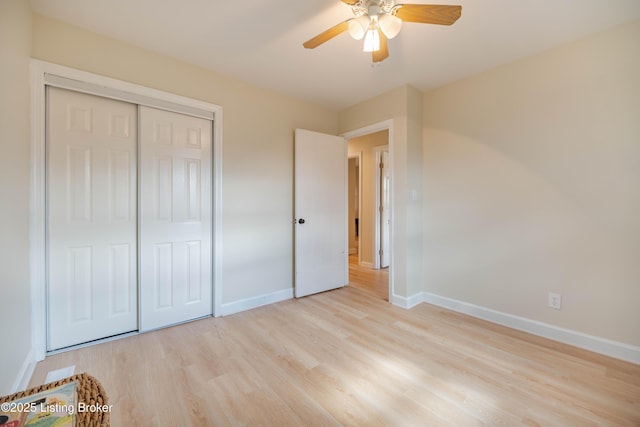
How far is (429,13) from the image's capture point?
4.87 ft

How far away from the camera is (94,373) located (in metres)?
1.80

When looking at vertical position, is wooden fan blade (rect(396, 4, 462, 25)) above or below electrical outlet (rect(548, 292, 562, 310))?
above

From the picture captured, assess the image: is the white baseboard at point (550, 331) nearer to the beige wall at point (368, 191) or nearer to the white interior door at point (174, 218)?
the beige wall at point (368, 191)

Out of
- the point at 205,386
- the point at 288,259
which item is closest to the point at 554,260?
the point at 288,259

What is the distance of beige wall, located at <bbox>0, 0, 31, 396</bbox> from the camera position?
1.39 m

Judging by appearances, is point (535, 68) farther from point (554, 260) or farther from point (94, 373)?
point (94, 373)

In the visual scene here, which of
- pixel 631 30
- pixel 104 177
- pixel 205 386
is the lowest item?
pixel 205 386

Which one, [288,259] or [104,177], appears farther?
[288,259]

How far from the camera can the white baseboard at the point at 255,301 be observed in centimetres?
279

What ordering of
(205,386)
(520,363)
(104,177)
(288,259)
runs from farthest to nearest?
1. (288,259)
2. (104,177)
3. (520,363)
4. (205,386)

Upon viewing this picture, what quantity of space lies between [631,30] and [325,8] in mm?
2169

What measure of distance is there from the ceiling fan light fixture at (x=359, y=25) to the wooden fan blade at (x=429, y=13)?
0.61 feet

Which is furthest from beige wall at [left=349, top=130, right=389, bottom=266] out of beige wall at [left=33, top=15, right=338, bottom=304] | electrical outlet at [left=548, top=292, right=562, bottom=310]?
electrical outlet at [left=548, top=292, right=562, bottom=310]

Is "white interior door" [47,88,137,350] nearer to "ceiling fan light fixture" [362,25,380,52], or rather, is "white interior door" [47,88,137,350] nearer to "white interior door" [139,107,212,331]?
"white interior door" [139,107,212,331]
